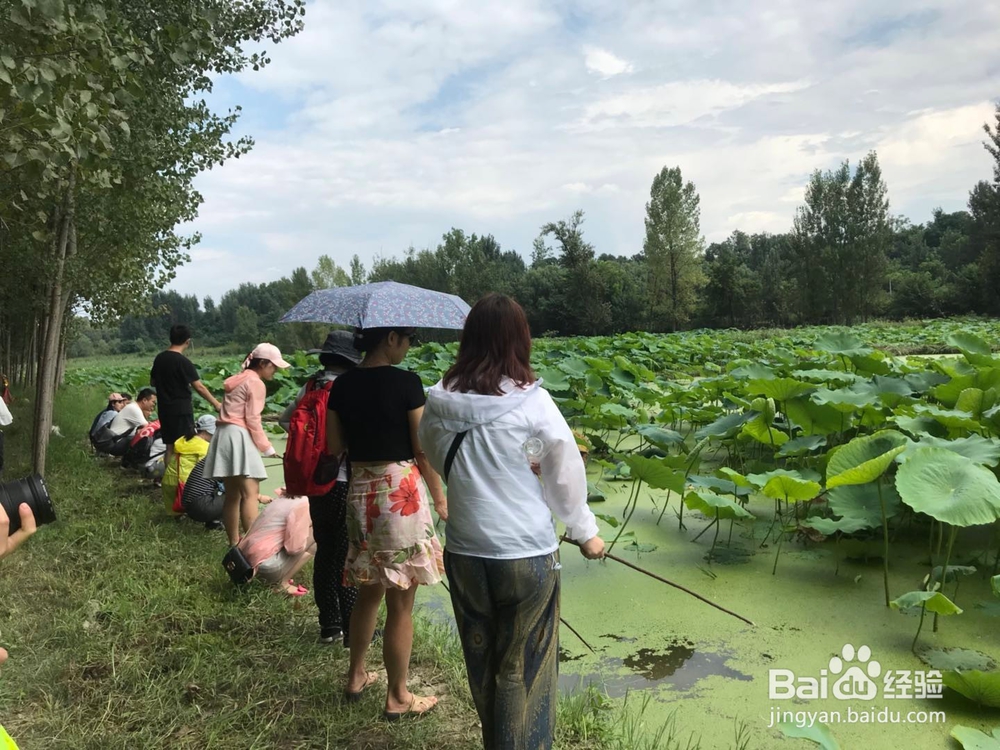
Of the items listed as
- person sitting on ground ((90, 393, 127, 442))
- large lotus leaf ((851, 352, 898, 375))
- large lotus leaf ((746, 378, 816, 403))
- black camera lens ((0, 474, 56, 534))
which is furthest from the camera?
person sitting on ground ((90, 393, 127, 442))

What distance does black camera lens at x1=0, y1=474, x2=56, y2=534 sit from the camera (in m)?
1.38

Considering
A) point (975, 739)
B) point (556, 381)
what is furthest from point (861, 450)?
point (556, 381)

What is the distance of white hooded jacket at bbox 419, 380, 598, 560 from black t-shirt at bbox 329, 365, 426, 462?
0.38m

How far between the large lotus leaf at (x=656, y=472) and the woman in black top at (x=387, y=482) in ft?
5.11

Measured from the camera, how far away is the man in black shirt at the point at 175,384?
15.4 ft

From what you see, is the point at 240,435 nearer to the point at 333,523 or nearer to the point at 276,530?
the point at 276,530

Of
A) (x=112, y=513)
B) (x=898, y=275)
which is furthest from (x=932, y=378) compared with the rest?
(x=898, y=275)

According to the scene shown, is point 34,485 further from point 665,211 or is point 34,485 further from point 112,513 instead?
point 665,211

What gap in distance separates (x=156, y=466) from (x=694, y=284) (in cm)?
3129

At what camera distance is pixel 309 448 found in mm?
2422

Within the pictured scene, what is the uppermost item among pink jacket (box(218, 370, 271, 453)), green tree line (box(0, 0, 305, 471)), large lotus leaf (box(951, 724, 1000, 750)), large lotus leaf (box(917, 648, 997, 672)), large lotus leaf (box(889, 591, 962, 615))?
green tree line (box(0, 0, 305, 471))

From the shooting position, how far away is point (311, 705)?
2.24 metres

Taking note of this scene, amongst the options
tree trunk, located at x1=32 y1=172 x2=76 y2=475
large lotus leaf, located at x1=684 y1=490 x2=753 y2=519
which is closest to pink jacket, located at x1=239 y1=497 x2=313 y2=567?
large lotus leaf, located at x1=684 y1=490 x2=753 y2=519

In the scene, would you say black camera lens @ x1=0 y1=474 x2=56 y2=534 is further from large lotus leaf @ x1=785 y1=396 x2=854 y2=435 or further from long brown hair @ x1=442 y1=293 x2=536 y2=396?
large lotus leaf @ x1=785 y1=396 x2=854 y2=435
